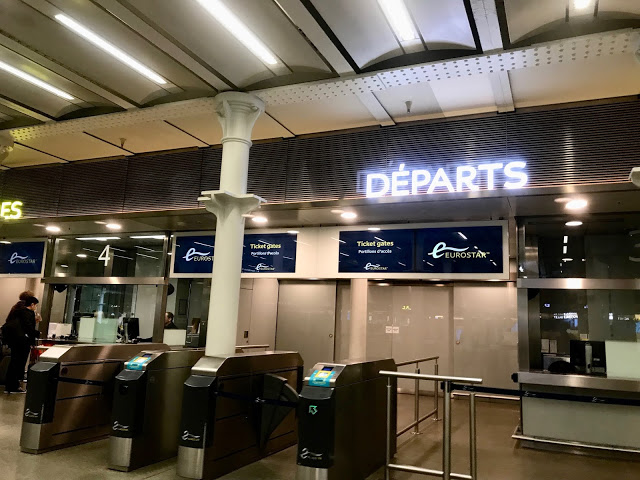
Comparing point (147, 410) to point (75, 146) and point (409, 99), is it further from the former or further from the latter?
point (75, 146)

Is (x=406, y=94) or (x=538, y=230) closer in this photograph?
(x=406, y=94)

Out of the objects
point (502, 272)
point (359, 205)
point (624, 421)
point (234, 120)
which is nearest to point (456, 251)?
point (502, 272)

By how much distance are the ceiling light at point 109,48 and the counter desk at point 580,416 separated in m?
4.75

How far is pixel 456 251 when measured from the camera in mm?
5832

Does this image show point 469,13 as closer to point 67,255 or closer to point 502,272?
point 502,272

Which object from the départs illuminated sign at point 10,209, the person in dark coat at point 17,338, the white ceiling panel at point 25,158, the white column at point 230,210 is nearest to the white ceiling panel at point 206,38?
the white column at point 230,210

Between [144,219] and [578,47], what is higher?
[578,47]

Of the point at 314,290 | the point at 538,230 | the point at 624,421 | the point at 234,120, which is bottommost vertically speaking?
the point at 624,421

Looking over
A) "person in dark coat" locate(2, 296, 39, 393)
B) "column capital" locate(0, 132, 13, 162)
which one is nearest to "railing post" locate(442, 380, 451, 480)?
"column capital" locate(0, 132, 13, 162)

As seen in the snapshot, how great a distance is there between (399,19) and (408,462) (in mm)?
3903

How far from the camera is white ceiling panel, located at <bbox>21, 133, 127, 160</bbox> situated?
252 inches

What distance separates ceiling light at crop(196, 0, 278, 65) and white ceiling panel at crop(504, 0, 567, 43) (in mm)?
1860

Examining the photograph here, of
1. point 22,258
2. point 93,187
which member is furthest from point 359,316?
point 22,258

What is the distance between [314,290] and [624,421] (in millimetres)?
4474
